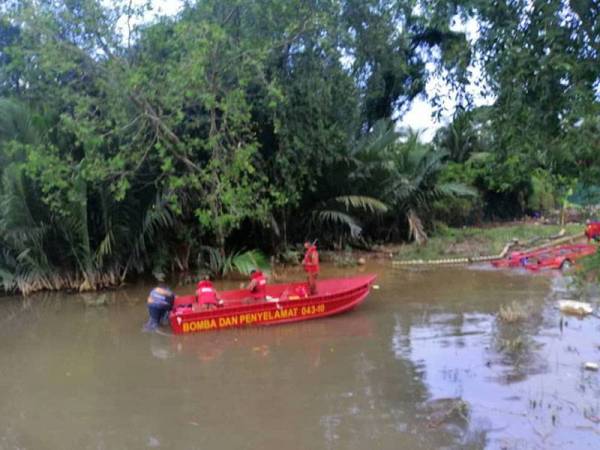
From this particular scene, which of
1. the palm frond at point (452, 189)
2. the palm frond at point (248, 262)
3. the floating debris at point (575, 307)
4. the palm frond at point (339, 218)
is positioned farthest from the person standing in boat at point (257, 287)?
the palm frond at point (452, 189)

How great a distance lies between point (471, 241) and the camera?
2062cm

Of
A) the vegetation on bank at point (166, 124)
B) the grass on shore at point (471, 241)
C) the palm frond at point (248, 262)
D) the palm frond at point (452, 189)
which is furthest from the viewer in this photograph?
the palm frond at point (452, 189)

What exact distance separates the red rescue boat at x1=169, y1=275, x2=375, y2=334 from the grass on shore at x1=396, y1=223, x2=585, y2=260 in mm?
7296

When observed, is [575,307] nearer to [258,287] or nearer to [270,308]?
[270,308]

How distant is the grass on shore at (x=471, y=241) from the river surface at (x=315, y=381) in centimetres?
621

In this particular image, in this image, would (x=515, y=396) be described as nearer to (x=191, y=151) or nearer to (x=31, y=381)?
(x=31, y=381)

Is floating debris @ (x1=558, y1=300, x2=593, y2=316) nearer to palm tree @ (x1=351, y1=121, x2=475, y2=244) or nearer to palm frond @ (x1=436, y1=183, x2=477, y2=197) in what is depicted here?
palm tree @ (x1=351, y1=121, x2=475, y2=244)

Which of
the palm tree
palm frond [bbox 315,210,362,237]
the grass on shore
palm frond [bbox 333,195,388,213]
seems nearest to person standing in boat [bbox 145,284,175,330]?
palm frond [bbox 315,210,362,237]

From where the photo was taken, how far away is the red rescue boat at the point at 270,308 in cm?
1029

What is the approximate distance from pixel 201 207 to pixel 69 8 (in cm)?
514

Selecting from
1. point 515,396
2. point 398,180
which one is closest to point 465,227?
point 398,180

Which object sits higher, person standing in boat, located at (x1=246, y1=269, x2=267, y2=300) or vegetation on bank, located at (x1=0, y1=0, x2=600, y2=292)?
vegetation on bank, located at (x1=0, y1=0, x2=600, y2=292)

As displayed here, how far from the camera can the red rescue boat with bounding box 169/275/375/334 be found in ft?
33.8

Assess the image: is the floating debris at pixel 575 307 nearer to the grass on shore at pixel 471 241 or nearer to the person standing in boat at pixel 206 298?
the person standing in boat at pixel 206 298
